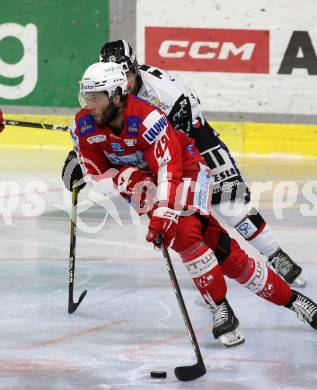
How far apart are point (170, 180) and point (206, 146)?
115 centimetres

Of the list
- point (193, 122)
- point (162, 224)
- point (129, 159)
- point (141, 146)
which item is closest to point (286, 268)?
point (193, 122)

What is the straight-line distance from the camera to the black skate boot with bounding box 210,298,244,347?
473 centimetres

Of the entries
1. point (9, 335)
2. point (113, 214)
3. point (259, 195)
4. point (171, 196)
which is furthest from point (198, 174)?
point (259, 195)

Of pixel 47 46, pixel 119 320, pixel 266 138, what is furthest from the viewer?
pixel 47 46

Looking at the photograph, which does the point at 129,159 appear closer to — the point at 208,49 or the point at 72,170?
the point at 72,170

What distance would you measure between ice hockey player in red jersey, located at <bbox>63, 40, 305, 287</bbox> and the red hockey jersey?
1.48 feet

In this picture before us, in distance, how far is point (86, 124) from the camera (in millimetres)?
4883

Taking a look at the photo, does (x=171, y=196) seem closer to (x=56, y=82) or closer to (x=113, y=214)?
(x=113, y=214)

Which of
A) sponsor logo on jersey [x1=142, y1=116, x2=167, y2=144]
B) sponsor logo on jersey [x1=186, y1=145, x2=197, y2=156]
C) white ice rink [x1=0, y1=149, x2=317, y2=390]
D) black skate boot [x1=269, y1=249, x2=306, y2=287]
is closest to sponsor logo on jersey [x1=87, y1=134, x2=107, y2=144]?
sponsor logo on jersey [x1=142, y1=116, x2=167, y2=144]

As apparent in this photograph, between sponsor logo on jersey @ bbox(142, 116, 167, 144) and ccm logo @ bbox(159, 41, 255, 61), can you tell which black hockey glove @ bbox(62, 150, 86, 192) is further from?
ccm logo @ bbox(159, 41, 255, 61)

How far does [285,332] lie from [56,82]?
6058mm

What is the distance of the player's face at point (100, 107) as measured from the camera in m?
4.73

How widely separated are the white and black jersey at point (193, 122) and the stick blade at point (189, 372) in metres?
1.54

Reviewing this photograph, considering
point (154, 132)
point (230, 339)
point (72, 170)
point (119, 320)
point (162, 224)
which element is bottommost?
point (119, 320)
